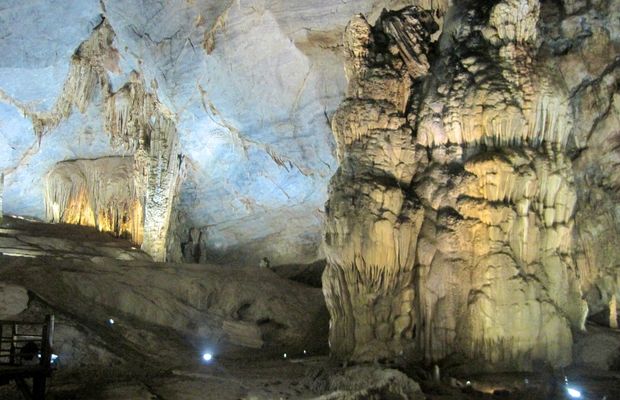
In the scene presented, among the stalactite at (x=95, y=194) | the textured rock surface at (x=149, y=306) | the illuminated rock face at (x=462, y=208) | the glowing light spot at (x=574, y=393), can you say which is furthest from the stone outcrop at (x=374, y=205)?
the stalactite at (x=95, y=194)

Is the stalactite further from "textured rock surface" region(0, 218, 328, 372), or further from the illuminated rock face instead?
the illuminated rock face

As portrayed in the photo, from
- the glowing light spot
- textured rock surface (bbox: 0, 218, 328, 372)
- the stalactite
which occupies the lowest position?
the glowing light spot

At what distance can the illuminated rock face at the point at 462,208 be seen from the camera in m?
9.42

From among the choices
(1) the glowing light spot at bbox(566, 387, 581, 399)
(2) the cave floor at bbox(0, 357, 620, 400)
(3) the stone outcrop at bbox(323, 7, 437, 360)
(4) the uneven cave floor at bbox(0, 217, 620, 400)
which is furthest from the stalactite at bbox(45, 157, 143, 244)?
(1) the glowing light spot at bbox(566, 387, 581, 399)

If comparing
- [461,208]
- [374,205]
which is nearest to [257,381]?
[374,205]

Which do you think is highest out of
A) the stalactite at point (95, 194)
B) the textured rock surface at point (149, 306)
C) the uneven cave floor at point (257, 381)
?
the stalactite at point (95, 194)

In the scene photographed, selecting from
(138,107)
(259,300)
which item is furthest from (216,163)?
(259,300)

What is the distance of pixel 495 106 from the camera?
33.0ft

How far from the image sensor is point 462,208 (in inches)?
386

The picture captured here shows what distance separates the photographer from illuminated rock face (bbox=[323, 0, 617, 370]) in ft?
30.9

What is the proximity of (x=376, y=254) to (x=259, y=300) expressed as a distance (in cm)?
513

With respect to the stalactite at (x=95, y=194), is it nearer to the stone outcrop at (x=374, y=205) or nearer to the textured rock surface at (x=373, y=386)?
the stone outcrop at (x=374, y=205)

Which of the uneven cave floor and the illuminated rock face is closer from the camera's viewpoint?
the uneven cave floor

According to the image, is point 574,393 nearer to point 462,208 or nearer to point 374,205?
point 462,208
